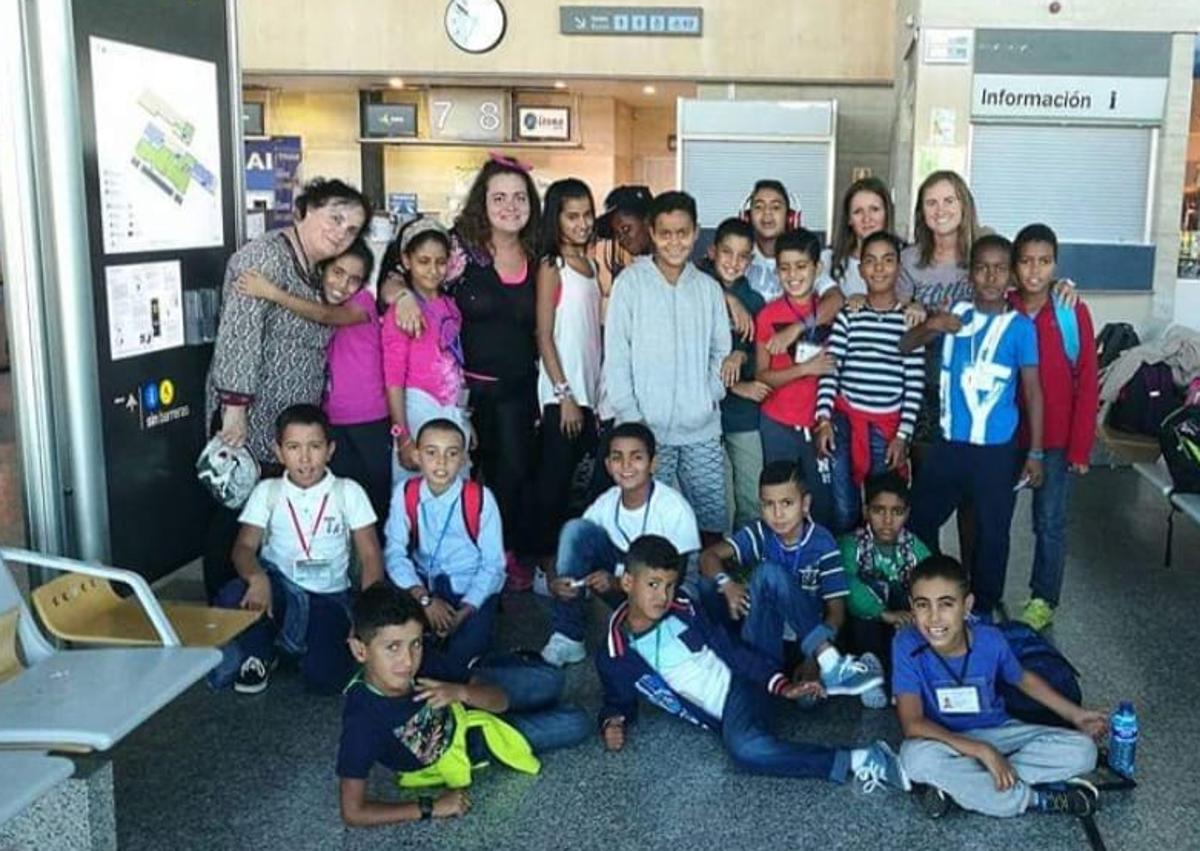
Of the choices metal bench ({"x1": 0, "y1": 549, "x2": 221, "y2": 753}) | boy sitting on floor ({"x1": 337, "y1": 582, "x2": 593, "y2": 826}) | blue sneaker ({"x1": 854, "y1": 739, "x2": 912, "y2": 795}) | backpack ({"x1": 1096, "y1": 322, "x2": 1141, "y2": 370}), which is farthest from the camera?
backpack ({"x1": 1096, "y1": 322, "x2": 1141, "y2": 370})

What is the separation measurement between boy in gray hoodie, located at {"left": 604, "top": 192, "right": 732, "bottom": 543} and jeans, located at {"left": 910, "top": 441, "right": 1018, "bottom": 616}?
736mm

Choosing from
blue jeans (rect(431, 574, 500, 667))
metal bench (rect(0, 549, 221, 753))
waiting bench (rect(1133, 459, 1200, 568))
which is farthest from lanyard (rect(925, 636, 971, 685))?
metal bench (rect(0, 549, 221, 753))

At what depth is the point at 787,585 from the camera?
356 centimetres

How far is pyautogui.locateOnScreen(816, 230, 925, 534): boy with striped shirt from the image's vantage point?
4.07 metres

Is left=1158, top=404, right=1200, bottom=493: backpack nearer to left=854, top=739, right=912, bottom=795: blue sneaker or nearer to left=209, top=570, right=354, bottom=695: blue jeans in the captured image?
left=854, top=739, right=912, bottom=795: blue sneaker

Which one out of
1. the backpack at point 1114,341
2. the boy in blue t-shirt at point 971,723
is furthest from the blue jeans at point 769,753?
the backpack at point 1114,341

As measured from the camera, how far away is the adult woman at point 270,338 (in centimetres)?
382

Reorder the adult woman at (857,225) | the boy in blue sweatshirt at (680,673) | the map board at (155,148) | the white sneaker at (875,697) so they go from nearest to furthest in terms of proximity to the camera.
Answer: the boy in blue sweatshirt at (680,673) < the map board at (155,148) < the white sneaker at (875,697) < the adult woman at (857,225)

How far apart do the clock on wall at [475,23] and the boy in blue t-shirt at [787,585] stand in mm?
8180

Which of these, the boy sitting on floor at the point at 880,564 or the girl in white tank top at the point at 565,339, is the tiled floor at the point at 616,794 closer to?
the boy sitting on floor at the point at 880,564

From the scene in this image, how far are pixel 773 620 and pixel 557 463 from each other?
1.27m

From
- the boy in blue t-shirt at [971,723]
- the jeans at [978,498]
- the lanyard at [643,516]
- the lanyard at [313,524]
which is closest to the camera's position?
the boy in blue t-shirt at [971,723]

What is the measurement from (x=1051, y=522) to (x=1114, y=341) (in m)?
3.90

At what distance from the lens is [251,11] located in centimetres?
1110
